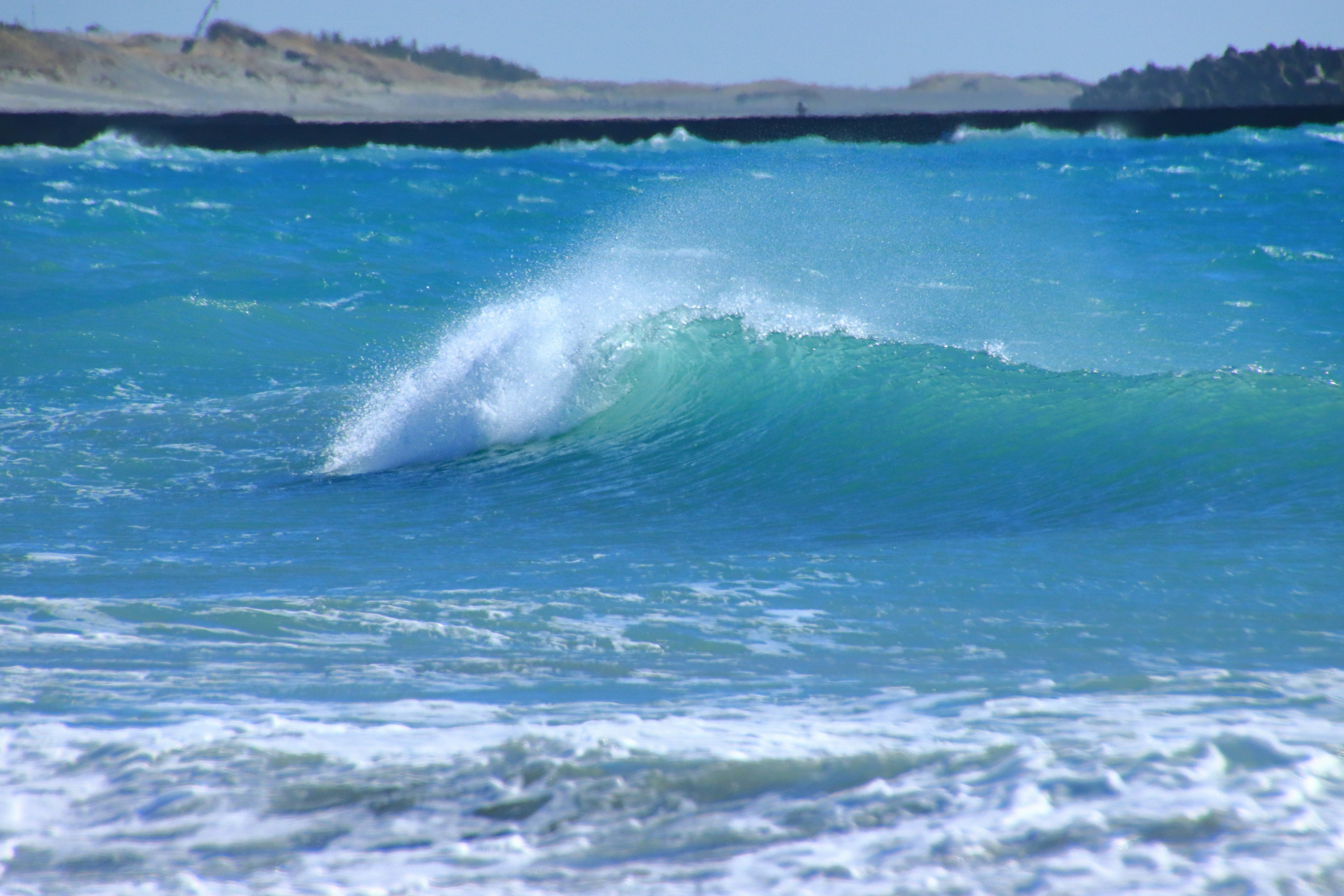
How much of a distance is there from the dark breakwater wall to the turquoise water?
3033 cm

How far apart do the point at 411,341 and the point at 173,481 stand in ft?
23.4

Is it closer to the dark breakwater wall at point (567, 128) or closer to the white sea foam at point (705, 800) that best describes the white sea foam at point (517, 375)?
the white sea foam at point (705, 800)

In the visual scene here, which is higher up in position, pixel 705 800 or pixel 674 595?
pixel 705 800

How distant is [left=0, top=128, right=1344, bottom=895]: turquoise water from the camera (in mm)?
2236

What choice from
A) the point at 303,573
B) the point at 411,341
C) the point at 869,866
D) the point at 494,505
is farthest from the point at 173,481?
the point at 411,341

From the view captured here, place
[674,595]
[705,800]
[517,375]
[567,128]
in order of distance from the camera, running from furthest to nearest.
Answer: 1. [567,128]
2. [517,375]
3. [674,595]
4. [705,800]

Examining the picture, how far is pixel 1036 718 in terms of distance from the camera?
2740 mm

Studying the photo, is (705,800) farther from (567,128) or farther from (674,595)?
(567,128)

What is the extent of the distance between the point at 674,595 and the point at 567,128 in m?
46.4

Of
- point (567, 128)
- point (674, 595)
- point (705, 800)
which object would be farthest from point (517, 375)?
point (567, 128)

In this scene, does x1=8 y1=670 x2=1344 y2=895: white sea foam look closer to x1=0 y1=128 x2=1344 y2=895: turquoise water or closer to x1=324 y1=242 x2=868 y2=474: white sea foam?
x1=0 y1=128 x2=1344 y2=895: turquoise water

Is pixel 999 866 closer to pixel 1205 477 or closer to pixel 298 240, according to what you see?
pixel 1205 477

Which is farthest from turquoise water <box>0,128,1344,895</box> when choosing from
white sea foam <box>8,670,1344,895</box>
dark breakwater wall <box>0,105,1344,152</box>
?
dark breakwater wall <box>0,105,1344,152</box>

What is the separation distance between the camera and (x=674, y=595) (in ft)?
13.5
